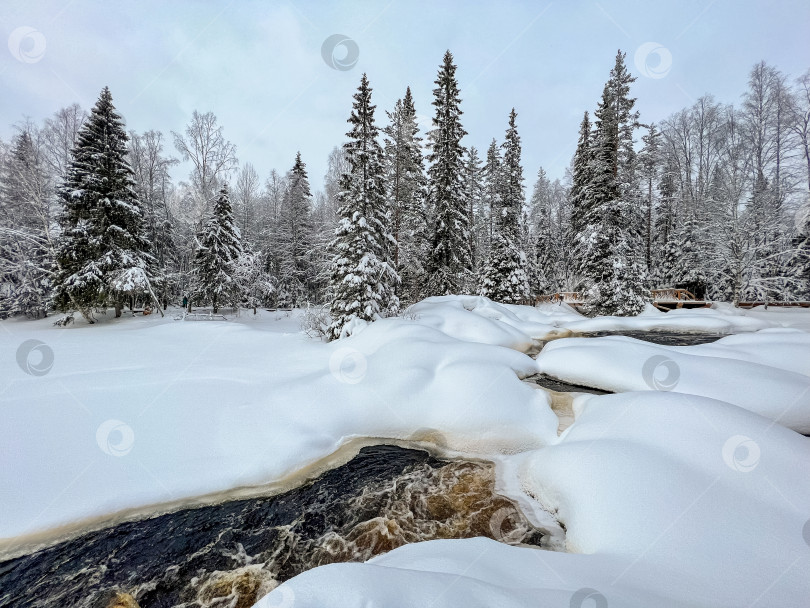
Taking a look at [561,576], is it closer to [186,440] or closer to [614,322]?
[186,440]

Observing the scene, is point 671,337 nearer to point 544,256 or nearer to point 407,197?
point 407,197

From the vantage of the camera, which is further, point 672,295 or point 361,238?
point 672,295

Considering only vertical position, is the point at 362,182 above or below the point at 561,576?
above

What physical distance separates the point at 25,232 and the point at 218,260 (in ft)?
29.8

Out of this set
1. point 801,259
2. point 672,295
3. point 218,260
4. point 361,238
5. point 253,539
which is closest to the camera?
point 253,539

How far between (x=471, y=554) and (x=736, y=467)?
3.19 meters

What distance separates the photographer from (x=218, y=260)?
69.5ft

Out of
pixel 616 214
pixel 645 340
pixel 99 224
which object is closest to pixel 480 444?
pixel 645 340

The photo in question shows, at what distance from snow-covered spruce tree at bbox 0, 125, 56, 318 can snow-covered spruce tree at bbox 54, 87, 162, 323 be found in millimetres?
1223

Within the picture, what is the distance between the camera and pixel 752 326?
15734mm

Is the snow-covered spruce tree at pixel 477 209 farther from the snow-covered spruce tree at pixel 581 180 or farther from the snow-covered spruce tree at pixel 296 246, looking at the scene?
the snow-covered spruce tree at pixel 296 246

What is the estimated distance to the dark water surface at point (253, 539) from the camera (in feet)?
10.5

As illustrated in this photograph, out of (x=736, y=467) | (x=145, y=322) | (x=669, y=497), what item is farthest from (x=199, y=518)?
(x=145, y=322)

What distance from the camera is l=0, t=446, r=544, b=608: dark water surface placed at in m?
3.21
